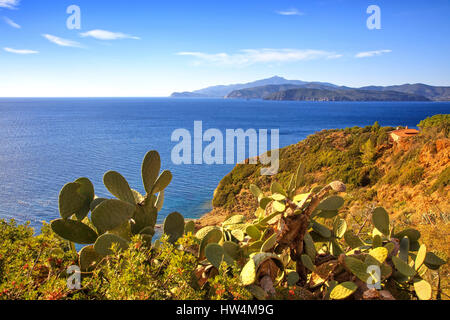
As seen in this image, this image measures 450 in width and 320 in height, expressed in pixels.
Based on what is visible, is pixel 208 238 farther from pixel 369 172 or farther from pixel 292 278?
pixel 369 172

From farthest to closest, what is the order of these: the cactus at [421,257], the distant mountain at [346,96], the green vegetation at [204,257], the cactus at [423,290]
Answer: the distant mountain at [346,96] < the cactus at [421,257] < the cactus at [423,290] < the green vegetation at [204,257]

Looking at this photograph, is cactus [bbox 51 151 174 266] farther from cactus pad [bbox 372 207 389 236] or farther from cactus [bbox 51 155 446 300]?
cactus pad [bbox 372 207 389 236]

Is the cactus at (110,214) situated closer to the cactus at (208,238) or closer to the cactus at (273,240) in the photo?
the cactus at (273,240)

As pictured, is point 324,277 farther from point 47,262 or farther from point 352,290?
point 47,262

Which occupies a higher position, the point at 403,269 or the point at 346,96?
the point at 346,96

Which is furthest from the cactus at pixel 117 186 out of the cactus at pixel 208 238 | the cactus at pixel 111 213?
the cactus at pixel 208 238

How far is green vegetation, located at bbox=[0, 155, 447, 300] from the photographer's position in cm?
160

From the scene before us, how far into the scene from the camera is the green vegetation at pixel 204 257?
1.60 meters

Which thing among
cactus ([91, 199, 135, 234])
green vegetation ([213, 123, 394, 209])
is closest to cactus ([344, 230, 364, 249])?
cactus ([91, 199, 135, 234])

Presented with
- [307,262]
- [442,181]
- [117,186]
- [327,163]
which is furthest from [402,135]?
[117,186]

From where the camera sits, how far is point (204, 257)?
209 cm

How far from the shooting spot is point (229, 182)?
23250mm

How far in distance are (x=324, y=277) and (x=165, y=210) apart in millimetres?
19289
